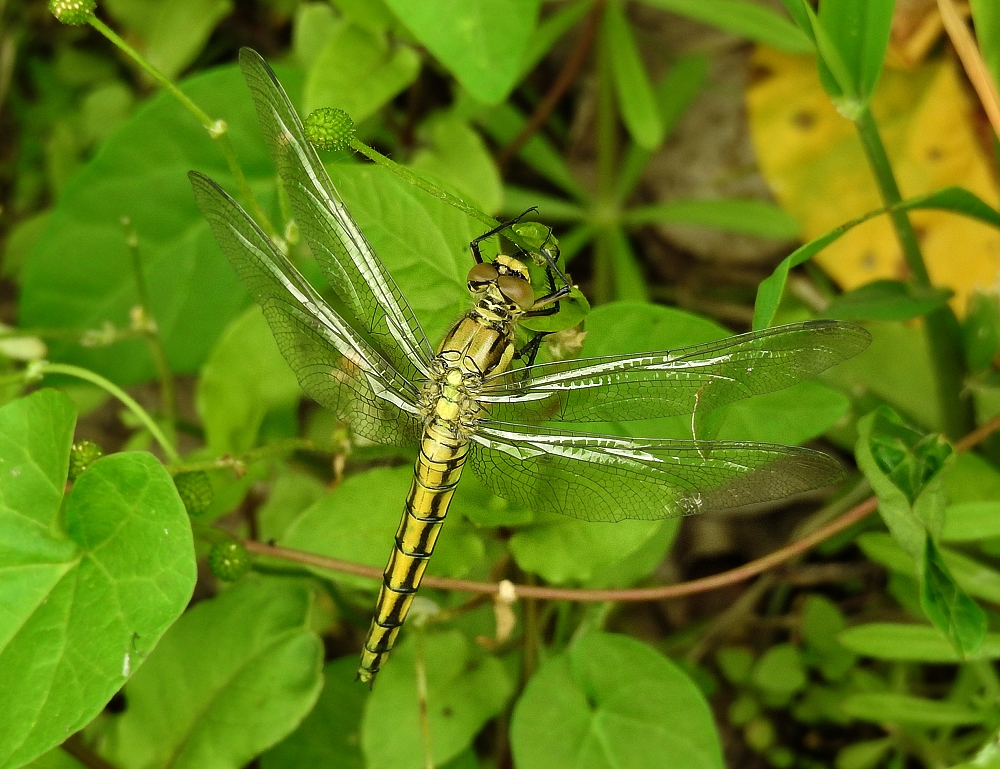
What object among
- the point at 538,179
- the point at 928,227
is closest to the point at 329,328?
the point at 538,179

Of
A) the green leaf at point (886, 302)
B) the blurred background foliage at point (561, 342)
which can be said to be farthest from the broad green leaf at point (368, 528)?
the green leaf at point (886, 302)

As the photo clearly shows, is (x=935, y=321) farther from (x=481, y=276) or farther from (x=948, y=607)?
(x=481, y=276)

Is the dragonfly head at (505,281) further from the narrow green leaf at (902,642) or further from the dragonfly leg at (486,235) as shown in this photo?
the narrow green leaf at (902,642)

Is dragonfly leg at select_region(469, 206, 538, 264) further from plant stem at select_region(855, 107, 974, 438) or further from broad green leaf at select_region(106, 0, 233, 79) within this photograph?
broad green leaf at select_region(106, 0, 233, 79)

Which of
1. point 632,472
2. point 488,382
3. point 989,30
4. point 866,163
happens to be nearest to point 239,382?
point 488,382

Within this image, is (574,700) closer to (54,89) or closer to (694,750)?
(694,750)

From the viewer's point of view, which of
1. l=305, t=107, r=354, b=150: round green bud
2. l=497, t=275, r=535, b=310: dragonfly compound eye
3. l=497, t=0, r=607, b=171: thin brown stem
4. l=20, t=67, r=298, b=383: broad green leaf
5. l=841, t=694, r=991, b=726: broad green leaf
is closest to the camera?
l=305, t=107, r=354, b=150: round green bud

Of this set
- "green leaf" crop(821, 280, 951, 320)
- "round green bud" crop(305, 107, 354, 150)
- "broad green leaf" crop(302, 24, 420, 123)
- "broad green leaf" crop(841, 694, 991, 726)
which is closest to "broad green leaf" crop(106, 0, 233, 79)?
"broad green leaf" crop(302, 24, 420, 123)
